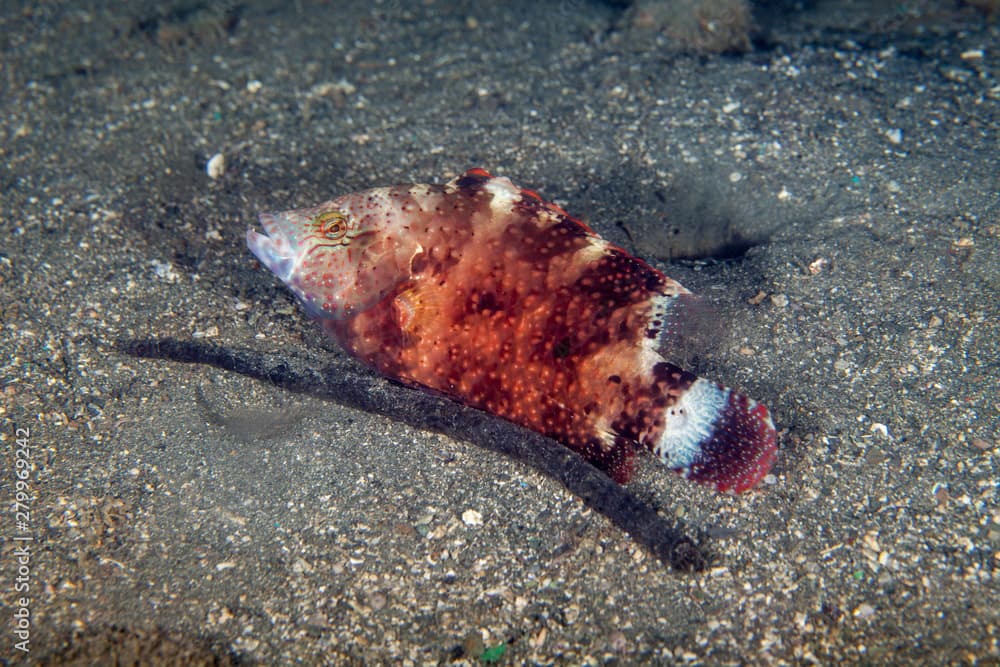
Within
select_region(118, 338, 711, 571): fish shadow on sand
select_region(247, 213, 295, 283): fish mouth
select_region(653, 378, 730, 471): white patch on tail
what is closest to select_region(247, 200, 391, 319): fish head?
select_region(247, 213, 295, 283): fish mouth

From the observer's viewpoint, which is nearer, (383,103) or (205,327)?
(205,327)

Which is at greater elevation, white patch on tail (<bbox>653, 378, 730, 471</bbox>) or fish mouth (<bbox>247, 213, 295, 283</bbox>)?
fish mouth (<bbox>247, 213, 295, 283</bbox>)

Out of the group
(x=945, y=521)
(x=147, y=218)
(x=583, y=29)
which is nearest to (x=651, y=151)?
(x=583, y=29)

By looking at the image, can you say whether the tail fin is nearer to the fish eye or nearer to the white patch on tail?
the white patch on tail

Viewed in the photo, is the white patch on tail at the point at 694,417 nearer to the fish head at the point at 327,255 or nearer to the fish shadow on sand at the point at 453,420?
the fish shadow on sand at the point at 453,420

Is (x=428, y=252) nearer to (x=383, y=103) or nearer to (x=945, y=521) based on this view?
(x=945, y=521)

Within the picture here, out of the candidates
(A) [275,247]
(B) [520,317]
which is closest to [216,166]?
(A) [275,247]

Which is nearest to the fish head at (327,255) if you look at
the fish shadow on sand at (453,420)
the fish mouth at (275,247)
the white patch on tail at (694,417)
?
the fish mouth at (275,247)

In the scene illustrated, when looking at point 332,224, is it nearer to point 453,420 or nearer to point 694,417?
point 453,420
